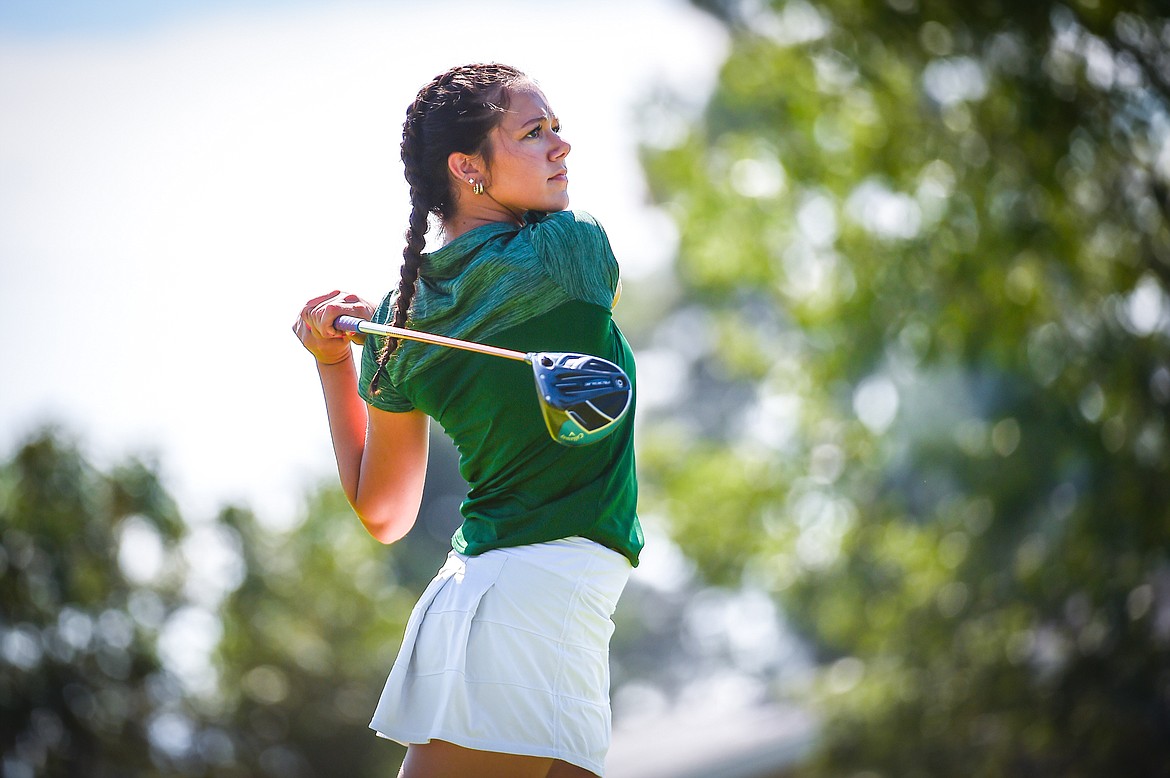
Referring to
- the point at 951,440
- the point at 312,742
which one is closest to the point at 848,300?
the point at 951,440

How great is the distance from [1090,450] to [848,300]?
2129mm

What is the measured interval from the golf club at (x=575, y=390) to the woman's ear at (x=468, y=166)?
0.36 metres

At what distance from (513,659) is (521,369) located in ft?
1.60

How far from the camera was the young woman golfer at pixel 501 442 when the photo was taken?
226 cm

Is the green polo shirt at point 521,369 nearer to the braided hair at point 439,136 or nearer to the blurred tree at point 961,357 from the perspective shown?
the braided hair at point 439,136

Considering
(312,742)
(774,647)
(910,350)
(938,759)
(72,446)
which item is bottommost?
(774,647)

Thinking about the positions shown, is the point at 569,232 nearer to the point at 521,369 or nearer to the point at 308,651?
the point at 521,369

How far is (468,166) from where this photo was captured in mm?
2484

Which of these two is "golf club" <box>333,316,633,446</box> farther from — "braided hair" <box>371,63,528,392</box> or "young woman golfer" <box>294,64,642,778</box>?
"braided hair" <box>371,63,528,392</box>

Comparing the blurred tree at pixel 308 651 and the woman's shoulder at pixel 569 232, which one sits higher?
the woman's shoulder at pixel 569 232

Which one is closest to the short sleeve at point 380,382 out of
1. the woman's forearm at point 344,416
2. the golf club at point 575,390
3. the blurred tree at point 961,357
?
the woman's forearm at point 344,416

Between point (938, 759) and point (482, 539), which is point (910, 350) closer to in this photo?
point (938, 759)

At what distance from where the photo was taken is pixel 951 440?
12.6m

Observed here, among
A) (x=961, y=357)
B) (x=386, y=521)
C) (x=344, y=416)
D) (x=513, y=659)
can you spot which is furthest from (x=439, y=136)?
(x=961, y=357)
